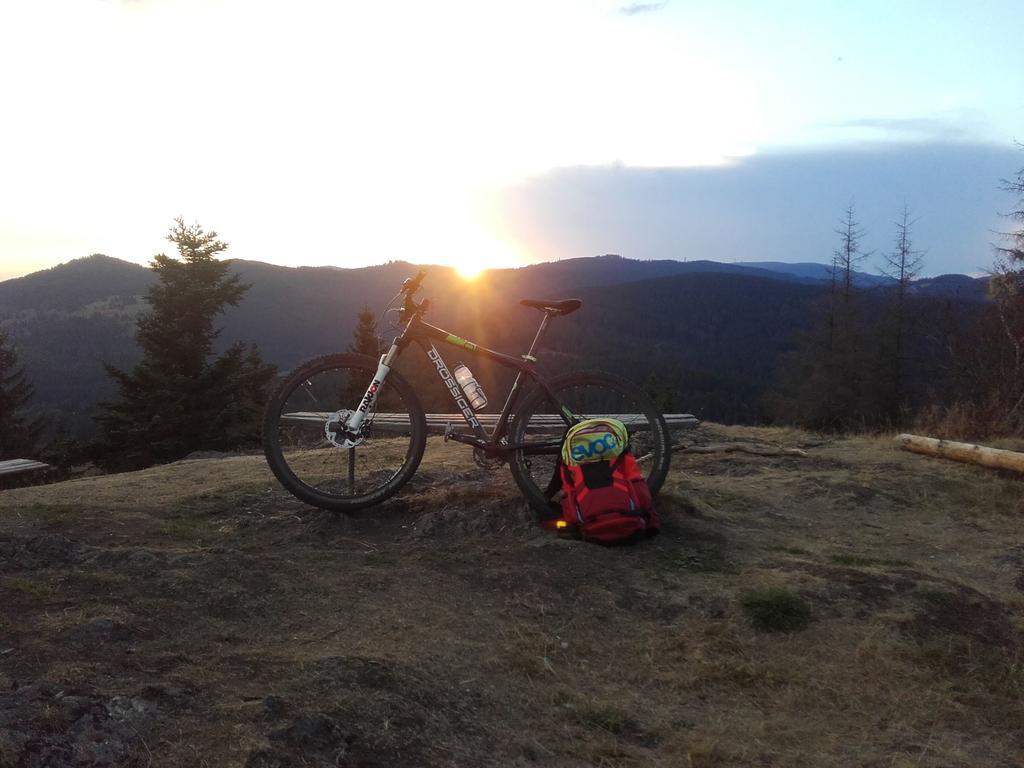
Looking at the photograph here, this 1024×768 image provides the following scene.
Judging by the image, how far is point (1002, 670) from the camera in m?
3.05

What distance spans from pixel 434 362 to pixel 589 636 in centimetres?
221

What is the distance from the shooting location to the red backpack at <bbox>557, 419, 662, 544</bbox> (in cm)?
416

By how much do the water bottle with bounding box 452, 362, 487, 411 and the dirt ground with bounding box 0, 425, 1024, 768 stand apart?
64cm

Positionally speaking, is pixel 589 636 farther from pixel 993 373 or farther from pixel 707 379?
pixel 707 379

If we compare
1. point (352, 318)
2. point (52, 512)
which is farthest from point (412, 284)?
point (352, 318)

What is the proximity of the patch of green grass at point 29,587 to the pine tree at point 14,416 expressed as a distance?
33.4 metres

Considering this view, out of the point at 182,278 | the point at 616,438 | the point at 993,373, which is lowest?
the point at 993,373

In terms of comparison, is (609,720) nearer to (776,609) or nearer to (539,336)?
(776,609)

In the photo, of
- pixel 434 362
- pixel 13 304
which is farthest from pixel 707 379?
pixel 13 304

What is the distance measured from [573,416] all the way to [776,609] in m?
1.67

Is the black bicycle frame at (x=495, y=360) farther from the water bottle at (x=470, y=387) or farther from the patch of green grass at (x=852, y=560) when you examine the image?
the patch of green grass at (x=852, y=560)

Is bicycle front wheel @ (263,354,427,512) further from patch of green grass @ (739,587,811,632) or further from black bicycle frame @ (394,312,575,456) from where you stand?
patch of green grass @ (739,587,811,632)

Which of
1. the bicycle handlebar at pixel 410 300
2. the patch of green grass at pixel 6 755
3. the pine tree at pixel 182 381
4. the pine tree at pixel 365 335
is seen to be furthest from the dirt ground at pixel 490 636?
the pine tree at pixel 365 335

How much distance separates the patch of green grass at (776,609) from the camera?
3.37 meters
